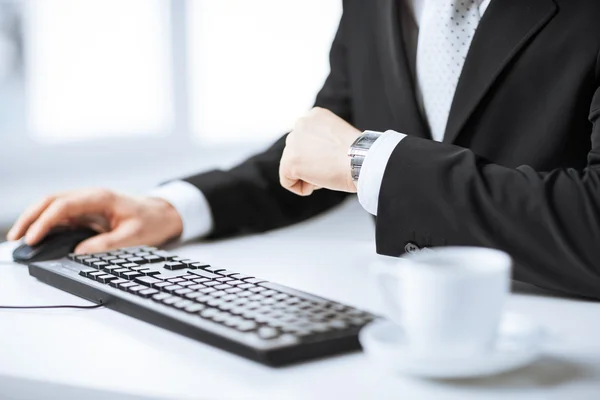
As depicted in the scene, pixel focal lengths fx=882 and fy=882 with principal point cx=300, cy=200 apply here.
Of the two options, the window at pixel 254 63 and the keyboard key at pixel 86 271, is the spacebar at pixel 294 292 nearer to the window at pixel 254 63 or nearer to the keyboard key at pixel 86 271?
the keyboard key at pixel 86 271

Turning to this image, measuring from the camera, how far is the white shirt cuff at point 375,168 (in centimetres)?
103

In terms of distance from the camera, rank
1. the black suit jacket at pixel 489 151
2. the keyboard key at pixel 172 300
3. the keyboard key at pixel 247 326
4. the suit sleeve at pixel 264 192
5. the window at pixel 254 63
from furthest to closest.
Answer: the window at pixel 254 63, the suit sleeve at pixel 264 192, the black suit jacket at pixel 489 151, the keyboard key at pixel 172 300, the keyboard key at pixel 247 326

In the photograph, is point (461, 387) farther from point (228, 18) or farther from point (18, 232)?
point (228, 18)

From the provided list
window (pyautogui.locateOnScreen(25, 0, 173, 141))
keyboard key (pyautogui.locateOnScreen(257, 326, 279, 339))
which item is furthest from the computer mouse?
window (pyautogui.locateOnScreen(25, 0, 173, 141))

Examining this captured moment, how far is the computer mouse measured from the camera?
1.19 m

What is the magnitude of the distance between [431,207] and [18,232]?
0.63 meters

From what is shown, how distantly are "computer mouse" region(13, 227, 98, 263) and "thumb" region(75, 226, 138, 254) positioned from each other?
0.04 ft

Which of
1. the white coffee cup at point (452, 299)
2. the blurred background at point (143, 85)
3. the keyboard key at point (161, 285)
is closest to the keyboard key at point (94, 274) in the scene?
the keyboard key at point (161, 285)

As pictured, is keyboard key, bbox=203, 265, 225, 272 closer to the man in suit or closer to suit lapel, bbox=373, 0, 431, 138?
the man in suit

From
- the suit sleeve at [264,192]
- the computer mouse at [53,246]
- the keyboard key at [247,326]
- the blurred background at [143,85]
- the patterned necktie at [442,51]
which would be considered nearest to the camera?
the keyboard key at [247,326]

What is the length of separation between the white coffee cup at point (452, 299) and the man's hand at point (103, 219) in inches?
26.4

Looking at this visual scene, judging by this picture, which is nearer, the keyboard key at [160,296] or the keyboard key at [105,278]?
the keyboard key at [160,296]

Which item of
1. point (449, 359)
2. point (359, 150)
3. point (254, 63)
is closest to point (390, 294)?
point (449, 359)

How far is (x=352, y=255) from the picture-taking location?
122 centimetres
